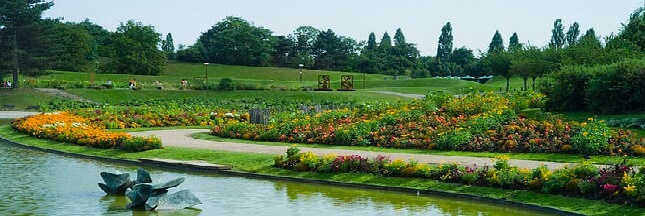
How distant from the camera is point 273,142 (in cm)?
2825

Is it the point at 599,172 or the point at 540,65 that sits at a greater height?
the point at 540,65

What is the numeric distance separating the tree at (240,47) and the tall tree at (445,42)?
31370mm

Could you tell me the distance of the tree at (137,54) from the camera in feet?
358

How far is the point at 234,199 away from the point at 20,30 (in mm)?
60408

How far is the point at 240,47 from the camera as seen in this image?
12875 cm

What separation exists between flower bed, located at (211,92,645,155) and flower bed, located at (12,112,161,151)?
4.35m

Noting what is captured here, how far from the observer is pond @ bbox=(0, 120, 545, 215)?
A: 52.6 ft

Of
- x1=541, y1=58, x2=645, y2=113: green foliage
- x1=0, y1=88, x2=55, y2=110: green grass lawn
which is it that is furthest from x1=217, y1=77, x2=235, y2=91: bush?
x1=541, y1=58, x2=645, y2=113: green foliage

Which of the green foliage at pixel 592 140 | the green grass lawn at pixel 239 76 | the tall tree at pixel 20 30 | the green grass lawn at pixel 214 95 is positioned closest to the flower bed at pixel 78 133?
the green foliage at pixel 592 140

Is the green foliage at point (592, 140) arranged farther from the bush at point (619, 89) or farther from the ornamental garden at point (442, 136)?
the bush at point (619, 89)

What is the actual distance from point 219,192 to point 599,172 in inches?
303

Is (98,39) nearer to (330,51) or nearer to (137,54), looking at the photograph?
(137,54)

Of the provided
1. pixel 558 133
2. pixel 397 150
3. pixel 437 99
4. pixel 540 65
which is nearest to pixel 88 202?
pixel 397 150

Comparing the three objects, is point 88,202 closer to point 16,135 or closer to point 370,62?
point 16,135
